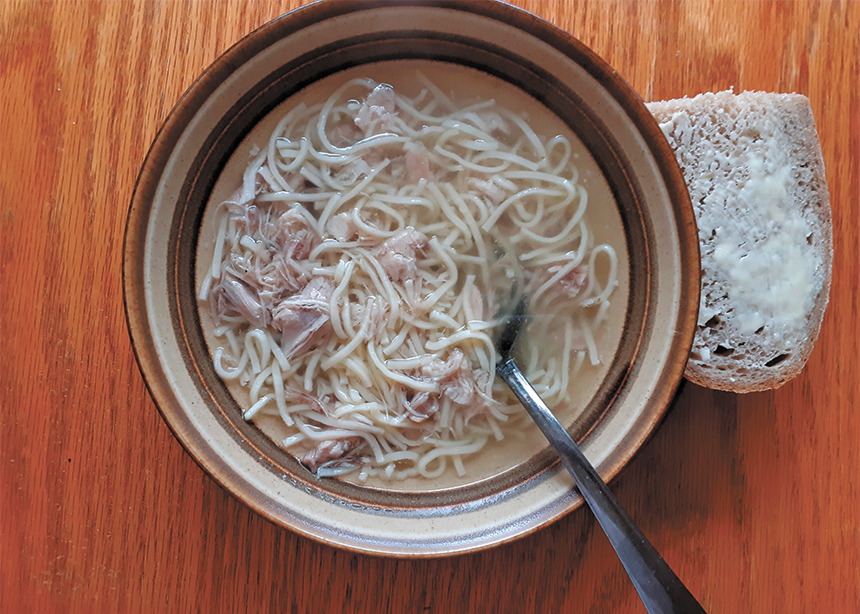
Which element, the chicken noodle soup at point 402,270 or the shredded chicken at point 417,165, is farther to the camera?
the shredded chicken at point 417,165

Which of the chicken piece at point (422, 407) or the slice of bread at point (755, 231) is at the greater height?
the slice of bread at point (755, 231)

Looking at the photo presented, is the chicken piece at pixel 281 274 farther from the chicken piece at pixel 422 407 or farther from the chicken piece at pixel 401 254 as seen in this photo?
the chicken piece at pixel 422 407

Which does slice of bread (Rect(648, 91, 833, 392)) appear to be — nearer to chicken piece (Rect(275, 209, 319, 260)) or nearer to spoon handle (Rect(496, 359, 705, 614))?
spoon handle (Rect(496, 359, 705, 614))

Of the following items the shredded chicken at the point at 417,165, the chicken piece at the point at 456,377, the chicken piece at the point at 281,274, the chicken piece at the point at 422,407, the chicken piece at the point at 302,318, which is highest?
the shredded chicken at the point at 417,165

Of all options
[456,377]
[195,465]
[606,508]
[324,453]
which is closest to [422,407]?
[456,377]

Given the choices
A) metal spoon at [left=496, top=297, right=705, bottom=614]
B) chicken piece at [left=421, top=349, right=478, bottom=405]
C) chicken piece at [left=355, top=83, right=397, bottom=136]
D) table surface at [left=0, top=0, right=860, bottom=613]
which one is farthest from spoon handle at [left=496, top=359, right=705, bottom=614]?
chicken piece at [left=355, top=83, right=397, bottom=136]

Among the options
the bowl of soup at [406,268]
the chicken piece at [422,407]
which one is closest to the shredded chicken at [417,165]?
the bowl of soup at [406,268]
